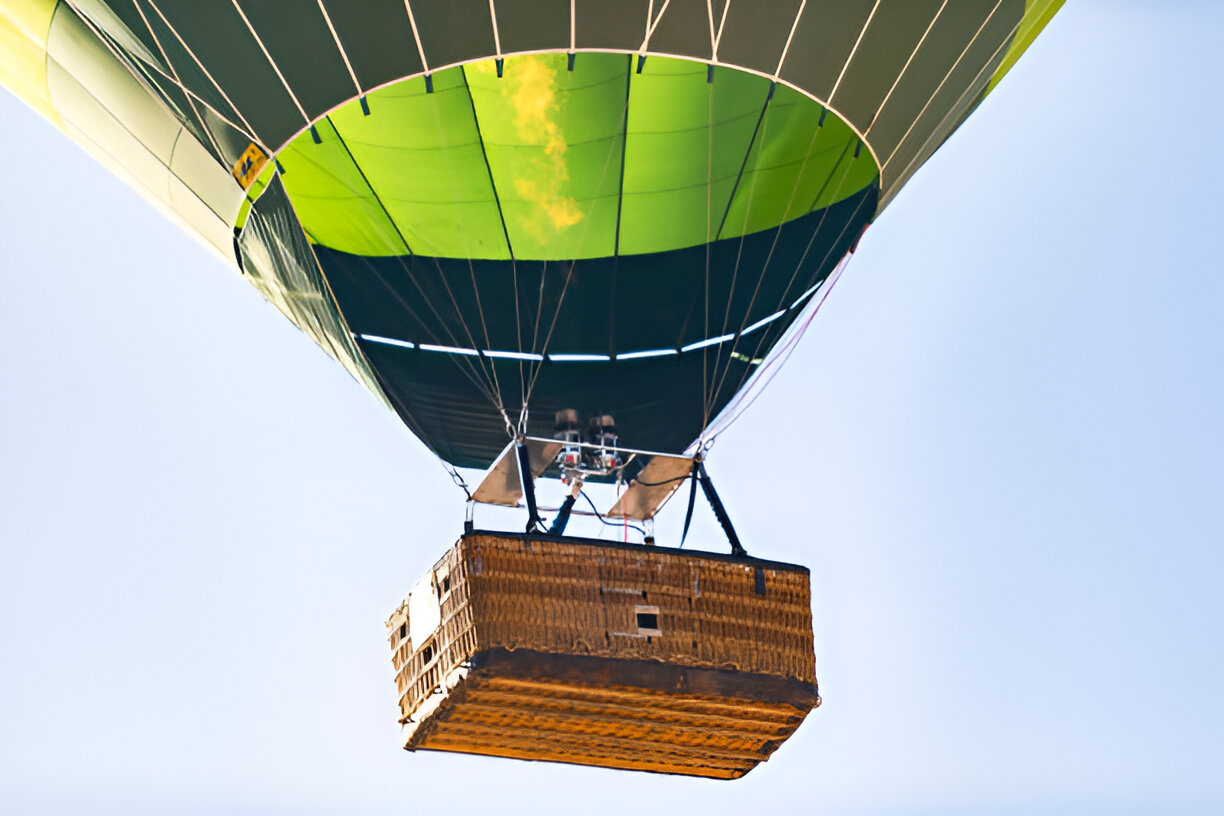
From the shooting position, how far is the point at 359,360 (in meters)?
7.38

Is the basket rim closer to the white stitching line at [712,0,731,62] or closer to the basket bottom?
the basket bottom

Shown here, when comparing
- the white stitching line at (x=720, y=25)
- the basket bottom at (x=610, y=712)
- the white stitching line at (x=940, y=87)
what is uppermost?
the white stitching line at (x=940, y=87)

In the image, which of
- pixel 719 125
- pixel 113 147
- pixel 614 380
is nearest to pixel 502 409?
pixel 614 380

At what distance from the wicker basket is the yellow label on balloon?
4.62 feet

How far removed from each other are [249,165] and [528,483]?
1305 millimetres

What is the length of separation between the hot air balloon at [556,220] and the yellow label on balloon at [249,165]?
1 cm

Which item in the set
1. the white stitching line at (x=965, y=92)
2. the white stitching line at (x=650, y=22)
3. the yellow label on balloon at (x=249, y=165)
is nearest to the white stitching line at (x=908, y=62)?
the white stitching line at (x=965, y=92)

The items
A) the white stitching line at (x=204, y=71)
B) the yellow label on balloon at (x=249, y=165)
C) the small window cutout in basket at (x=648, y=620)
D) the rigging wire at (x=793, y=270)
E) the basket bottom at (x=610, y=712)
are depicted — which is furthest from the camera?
the rigging wire at (x=793, y=270)

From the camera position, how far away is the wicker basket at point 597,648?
6.03m

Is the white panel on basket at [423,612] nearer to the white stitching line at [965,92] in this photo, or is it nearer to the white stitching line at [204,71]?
the white stitching line at [204,71]

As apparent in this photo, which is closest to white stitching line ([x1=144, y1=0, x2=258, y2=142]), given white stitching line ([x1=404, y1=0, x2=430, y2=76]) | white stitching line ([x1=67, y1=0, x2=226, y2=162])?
white stitching line ([x1=67, y1=0, x2=226, y2=162])

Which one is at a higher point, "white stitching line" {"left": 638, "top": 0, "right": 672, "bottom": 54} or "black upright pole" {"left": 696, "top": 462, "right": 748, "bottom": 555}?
"white stitching line" {"left": 638, "top": 0, "right": 672, "bottom": 54}

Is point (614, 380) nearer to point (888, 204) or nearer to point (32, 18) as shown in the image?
point (888, 204)

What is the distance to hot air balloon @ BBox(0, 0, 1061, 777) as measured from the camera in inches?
244
